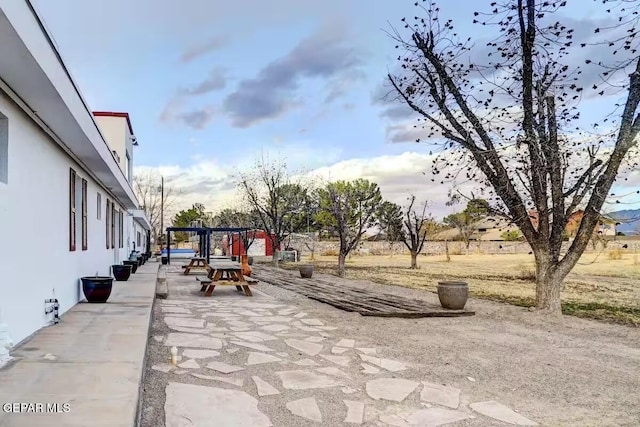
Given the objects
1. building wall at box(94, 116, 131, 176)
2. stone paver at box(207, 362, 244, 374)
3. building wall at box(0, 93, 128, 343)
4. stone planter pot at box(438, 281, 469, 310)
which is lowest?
stone paver at box(207, 362, 244, 374)

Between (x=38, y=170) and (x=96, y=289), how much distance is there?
8.87ft

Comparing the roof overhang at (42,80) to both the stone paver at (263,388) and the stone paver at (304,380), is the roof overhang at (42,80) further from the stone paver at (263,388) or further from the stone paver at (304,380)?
the stone paver at (304,380)

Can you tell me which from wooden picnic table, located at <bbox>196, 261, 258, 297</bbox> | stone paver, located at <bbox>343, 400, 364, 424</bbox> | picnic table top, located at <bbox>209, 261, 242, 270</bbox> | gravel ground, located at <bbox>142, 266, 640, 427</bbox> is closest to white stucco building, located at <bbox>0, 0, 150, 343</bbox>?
gravel ground, located at <bbox>142, 266, 640, 427</bbox>

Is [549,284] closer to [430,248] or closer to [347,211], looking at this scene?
[347,211]

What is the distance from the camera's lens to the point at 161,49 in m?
10.7

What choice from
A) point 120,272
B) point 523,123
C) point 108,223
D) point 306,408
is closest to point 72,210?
point 120,272

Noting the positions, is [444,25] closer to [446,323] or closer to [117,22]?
[446,323]

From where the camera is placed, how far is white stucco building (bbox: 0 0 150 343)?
3695 mm

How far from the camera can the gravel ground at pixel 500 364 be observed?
3.92m

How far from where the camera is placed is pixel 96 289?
7.68m

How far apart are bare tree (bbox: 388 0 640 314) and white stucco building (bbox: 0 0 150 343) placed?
232 inches

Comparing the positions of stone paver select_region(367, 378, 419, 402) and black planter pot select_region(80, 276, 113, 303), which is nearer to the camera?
stone paver select_region(367, 378, 419, 402)

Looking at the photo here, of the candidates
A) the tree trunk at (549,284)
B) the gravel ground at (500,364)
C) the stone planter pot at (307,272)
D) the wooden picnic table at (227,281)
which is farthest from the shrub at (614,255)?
the wooden picnic table at (227,281)

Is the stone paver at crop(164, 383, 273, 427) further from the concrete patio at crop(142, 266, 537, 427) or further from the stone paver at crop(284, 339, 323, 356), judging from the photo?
the stone paver at crop(284, 339, 323, 356)
